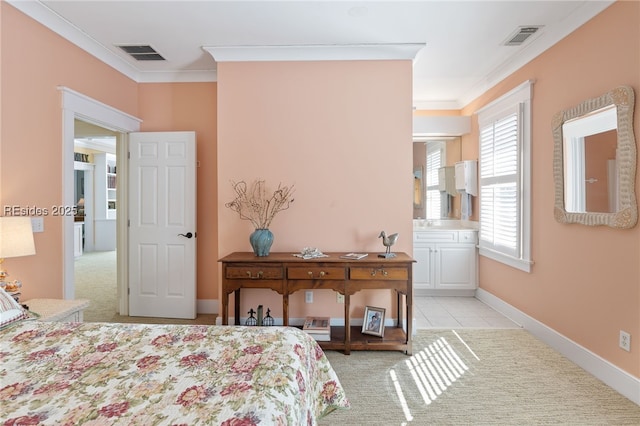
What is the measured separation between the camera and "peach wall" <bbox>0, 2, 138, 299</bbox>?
7.64ft

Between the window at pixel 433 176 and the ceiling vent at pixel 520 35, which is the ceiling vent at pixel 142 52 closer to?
the ceiling vent at pixel 520 35

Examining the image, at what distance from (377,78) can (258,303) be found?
259cm

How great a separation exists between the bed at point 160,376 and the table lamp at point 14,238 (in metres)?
0.53

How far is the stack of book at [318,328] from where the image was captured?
9.54 ft

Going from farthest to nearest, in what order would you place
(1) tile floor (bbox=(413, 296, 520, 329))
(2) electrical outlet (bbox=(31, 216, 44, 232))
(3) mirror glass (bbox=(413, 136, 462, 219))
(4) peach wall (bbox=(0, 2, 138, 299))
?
(3) mirror glass (bbox=(413, 136, 462, 219)) < (1) tile floor (bbox=(413, 296, 520, 329)) < (2) electrical outlet (bbox=(31, 216, 44, 232)) < (4) peach wall (bbox=(0, 2, 138, 299))

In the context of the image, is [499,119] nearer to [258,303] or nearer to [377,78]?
[377,78]

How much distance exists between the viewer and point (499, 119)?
3805mm

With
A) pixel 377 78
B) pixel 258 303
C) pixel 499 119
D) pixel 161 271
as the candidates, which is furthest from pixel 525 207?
pixel 161 271

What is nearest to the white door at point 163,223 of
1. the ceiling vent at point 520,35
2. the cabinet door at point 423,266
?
the cabinet door at point 423,266

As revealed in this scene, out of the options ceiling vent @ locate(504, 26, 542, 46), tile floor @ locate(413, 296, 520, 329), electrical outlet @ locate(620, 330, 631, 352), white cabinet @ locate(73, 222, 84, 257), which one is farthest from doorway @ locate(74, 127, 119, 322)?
electrical outlet @ locate(620, 330, 631, 352)

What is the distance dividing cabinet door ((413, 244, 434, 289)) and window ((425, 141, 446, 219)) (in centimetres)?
81

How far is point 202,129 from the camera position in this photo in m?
3.83

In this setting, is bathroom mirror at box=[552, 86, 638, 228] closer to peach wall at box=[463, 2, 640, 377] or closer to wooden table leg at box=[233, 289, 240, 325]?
peach wall at box=[463, 2, 640, 377]

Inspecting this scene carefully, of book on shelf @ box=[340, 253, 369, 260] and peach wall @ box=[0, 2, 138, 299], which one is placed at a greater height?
peach wall @ box=[0, 2, 138, 299]
